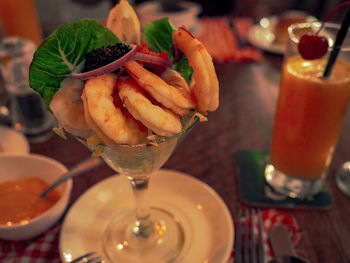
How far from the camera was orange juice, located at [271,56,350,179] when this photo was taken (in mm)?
805

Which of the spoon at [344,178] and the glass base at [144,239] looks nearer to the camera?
the glass base at [144,239]

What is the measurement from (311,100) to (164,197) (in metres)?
0.48

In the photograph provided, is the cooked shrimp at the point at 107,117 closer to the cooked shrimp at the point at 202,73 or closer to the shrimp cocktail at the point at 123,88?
the shrimp cocktail at the point at 123,88

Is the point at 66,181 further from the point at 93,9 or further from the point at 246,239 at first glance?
the point at 93,9

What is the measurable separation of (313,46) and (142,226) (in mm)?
616

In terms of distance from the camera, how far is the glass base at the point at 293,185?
0.91 metres

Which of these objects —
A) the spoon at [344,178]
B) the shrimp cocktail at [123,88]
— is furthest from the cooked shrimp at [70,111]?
the spoon at [344,178]

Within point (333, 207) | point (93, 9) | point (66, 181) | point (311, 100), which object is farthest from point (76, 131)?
point (93, 9)

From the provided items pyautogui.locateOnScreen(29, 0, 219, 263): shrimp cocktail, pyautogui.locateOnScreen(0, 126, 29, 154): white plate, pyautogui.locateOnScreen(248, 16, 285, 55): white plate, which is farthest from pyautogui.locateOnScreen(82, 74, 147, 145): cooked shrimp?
pyautogui.locateOnScreen(248, 16, 285, 55): white plate

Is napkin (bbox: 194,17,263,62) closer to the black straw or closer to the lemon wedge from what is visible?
the black straw

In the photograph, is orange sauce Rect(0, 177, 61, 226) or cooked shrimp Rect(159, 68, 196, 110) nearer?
cooked shrimp Rect(159, 68, 196, 110)

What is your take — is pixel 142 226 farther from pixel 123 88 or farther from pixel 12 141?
pixel 12 141

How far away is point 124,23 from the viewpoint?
0.66m

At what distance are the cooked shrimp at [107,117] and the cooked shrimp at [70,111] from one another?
40 mm
